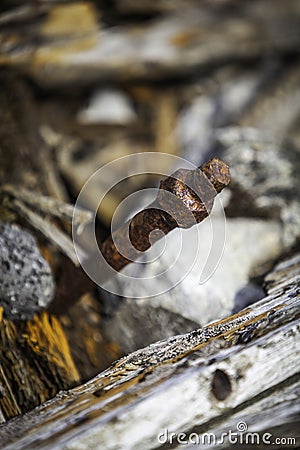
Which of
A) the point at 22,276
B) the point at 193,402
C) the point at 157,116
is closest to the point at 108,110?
the point at 157,116

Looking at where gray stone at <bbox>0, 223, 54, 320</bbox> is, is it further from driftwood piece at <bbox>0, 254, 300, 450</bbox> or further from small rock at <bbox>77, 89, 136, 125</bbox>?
small rock at <bbox>77, 89, 136, 125</bbox>

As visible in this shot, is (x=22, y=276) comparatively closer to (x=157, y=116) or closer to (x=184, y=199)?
(x=184, y=199)

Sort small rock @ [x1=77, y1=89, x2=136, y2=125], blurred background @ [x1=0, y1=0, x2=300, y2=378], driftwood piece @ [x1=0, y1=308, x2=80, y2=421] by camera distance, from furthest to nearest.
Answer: small rock @ [x1=77, y1=89, x2=136, y2=125], blurred background @ [x1=0, y1=0, x2=300, y2=378], driftwood piece @ [x1=0, y1=308, x2=80, y2=421]

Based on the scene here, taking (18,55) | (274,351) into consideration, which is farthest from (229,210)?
(18,55)

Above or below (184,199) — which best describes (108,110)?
above

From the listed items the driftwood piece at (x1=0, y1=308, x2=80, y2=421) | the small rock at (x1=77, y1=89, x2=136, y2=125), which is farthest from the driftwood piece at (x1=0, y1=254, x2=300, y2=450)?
the small rock at (x1=77, y1=89, x2=136, y2=125)

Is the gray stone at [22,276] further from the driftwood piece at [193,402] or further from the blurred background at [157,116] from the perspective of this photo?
the driftwood piece at [193,402]

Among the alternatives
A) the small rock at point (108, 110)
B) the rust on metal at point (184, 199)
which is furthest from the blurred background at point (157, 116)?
the rust on metal at point (184, 199)
